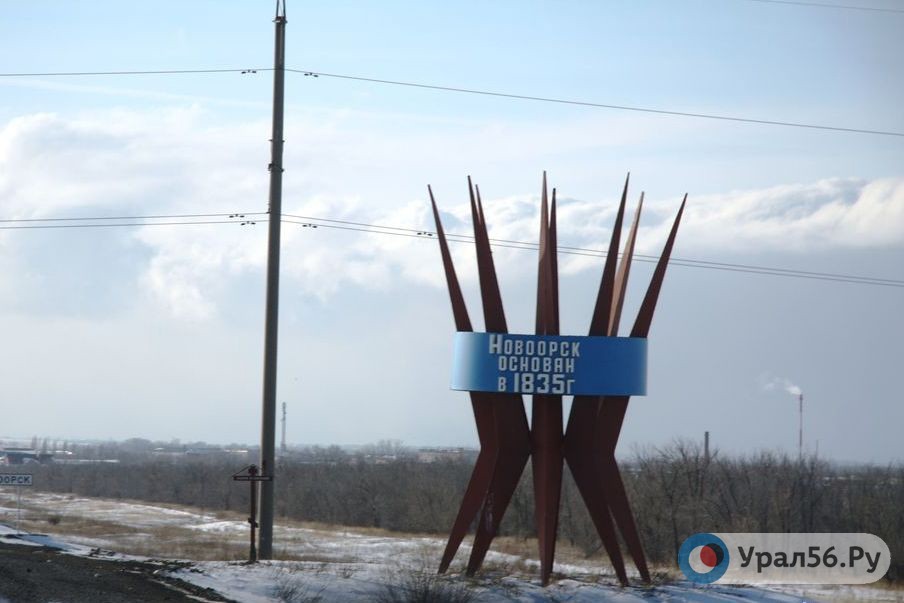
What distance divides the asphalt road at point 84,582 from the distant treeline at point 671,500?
21.1 metres

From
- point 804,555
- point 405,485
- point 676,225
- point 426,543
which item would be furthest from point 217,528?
point 676,225

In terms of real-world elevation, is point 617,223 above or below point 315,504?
above

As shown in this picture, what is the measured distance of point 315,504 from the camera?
70.4 meters

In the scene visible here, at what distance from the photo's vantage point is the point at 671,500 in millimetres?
38031

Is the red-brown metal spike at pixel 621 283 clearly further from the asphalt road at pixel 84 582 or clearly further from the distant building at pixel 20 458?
the distant building at pixel 20 458

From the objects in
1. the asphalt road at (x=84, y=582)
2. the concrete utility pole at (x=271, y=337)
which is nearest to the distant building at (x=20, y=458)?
the concrete utility pole at (x=271, y=337)

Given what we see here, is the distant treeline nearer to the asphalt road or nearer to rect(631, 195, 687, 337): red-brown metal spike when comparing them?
rect(631, 195, 687, 337): red-brown metal spike

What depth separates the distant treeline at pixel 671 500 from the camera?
39.9 m

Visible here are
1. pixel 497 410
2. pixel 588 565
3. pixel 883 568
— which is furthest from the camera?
pixel 588 565

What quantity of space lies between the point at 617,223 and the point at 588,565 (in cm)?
1133

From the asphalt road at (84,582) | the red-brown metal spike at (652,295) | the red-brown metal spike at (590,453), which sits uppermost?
the red-brown metal spike at (652,295)

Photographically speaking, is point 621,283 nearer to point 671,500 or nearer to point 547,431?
point 547,431

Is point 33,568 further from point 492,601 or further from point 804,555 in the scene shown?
point 804,555

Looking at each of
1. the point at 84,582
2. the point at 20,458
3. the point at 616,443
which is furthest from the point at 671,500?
the point at 20,458
